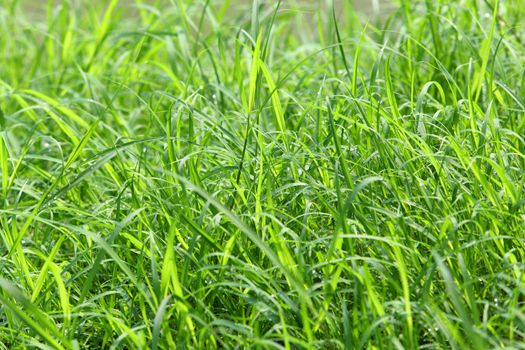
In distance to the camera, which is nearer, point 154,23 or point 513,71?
point 513,71

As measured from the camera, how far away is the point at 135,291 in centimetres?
229

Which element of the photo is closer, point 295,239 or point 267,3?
point 295,239

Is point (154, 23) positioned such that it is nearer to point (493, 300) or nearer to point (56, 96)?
point (56, 96)

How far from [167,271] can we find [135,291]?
323mm

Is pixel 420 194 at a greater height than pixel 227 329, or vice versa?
pixel 420 194

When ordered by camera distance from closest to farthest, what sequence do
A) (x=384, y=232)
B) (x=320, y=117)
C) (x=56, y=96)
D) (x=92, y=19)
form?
(x=384, y=232) → (x=320, y=117) → (x=56, y=96) → (x=92, y=19)

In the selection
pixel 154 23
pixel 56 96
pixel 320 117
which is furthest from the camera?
pixel 154 23

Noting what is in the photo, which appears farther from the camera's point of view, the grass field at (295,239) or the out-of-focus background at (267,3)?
the out-of-focus background at (267,3)

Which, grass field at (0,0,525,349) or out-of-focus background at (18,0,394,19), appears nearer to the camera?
grass field at (0,0,525,349)

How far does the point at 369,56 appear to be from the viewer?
13.5 ft

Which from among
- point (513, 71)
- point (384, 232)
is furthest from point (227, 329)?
point (513, 71)

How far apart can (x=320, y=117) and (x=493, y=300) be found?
740 millimetres

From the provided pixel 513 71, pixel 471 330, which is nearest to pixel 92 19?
pixel 513 71

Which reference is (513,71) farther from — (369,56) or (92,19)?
(92,19)
